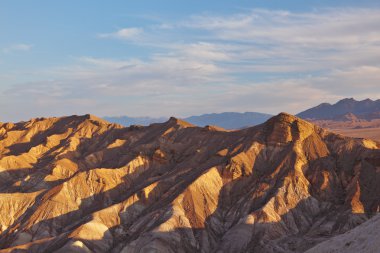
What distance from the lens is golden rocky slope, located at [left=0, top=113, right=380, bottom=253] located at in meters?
89.2

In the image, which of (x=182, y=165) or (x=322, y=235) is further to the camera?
(x=182, y=165)

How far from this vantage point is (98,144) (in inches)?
5876

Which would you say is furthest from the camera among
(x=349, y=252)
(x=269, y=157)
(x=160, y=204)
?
(x=269, y=157)

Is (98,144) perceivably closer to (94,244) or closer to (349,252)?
(94,244)

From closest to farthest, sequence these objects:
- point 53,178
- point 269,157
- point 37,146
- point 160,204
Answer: point 160,204 → point 269,157 → point 53,178 → point 37,146

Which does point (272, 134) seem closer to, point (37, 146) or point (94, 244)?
point (94, 244)

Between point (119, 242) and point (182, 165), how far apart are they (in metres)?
28.7

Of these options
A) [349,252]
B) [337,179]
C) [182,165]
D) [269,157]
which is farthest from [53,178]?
[349,252]

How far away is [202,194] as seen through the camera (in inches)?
3952

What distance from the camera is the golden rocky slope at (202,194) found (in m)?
89.2

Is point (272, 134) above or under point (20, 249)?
above

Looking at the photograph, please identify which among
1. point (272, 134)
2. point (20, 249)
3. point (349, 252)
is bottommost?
point (20, 249)

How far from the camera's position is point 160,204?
328ft

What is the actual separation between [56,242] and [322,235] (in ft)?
139
